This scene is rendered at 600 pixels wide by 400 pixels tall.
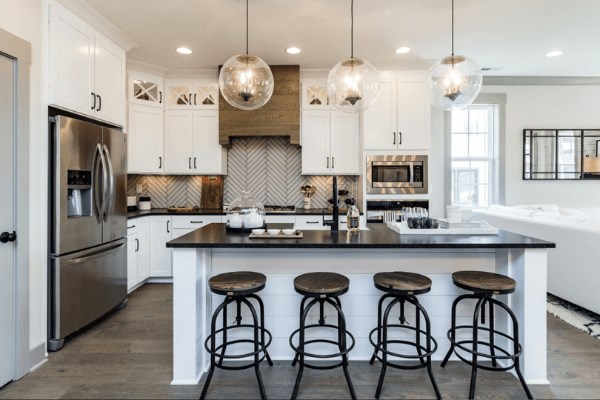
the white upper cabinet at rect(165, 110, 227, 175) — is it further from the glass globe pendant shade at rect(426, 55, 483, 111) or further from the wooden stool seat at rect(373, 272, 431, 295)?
the wooden stool seat at rect(373, 272, 431, 295)

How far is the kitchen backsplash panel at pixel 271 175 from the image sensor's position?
496cm

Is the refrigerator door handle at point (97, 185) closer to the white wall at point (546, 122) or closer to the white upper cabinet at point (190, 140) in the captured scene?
the white upper cabinet at point (190, 140)

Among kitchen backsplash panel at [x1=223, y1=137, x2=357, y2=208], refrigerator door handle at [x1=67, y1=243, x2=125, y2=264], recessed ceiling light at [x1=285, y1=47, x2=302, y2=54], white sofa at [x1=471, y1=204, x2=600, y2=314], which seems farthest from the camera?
kitchen backsplash panel at [x1=223, y1=137, x2=357, y2=208]

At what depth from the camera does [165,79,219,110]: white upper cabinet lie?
4578 millimetres

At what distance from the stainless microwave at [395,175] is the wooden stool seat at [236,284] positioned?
8.56 ft

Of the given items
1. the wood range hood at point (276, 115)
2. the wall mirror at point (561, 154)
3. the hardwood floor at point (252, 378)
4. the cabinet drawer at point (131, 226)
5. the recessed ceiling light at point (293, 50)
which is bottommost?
the hardwood floor at point (252, 378)

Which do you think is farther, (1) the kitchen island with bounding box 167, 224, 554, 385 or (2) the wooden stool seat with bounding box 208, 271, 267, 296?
(1) the kitchen island with bounding box 167, 224, 554, 385

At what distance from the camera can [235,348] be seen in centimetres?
244

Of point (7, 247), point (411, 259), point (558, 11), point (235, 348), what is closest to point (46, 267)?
point (7, 247)

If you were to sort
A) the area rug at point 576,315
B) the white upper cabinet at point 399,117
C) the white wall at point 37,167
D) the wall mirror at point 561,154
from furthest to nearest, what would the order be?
the wall mirror at point 561,154 < the white upper cabinet at point 399,117 < the area rug at point 576,315 < the white wall at point 37,167

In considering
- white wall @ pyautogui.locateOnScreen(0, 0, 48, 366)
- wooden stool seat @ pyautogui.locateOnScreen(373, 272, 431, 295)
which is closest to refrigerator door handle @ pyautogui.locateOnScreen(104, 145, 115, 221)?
white wall @ pyautogui.locateOnScreen(0, 0, 48, 366)

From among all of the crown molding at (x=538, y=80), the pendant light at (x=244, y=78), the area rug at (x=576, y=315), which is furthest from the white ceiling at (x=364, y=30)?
the area rug at (x=576, y=315)

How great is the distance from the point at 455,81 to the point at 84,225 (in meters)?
3.12

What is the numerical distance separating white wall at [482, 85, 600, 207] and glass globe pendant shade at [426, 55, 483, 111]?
3294 millimetres
